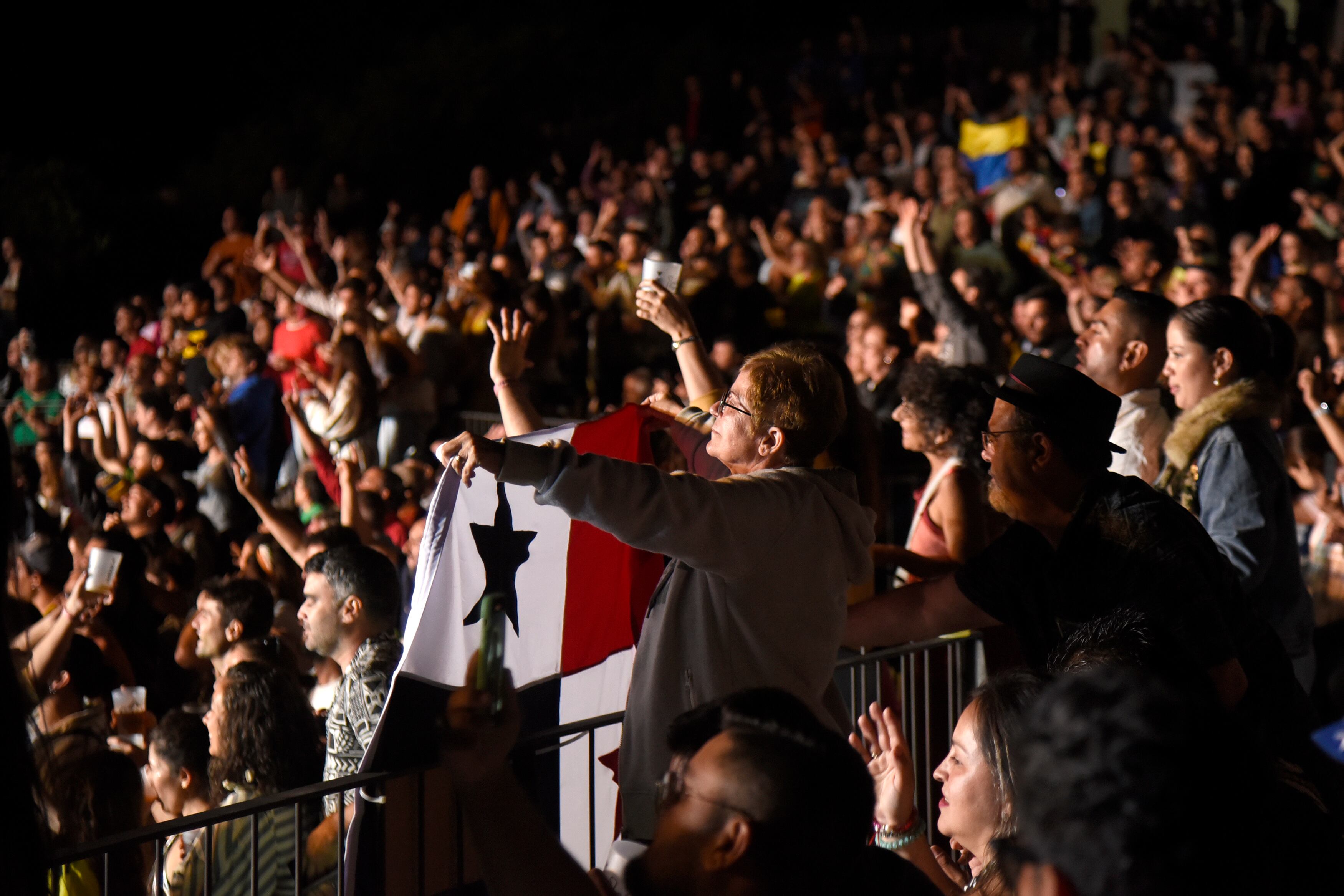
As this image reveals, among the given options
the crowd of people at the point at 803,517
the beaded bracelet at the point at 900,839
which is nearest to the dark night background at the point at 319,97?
the crowd of people at the point at 803,517

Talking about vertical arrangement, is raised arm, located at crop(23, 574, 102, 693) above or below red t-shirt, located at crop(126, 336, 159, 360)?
above

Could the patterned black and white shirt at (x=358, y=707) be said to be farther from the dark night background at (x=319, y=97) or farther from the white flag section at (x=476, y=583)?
the dark night background at (x=319, y=97)

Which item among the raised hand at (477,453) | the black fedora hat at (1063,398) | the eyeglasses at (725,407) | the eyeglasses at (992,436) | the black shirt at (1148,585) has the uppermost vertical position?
the raised hand at (477,453)

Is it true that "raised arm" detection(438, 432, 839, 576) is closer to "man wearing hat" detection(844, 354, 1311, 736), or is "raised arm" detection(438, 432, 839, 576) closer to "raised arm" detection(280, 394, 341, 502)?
"man wearing hat" detection(844, 354, 1311, 736)

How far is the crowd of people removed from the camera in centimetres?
193

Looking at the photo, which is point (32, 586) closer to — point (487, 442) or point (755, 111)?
point (487, 442)

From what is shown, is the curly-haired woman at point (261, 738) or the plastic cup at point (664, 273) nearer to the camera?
the curly-haired woman at point (261, 738)

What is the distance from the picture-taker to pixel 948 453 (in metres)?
4.50

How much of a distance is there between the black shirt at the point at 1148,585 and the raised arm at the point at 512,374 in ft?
4.05

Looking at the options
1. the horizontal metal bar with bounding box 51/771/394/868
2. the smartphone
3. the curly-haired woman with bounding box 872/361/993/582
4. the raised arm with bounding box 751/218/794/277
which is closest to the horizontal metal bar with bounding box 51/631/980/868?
the horizontal metal bar with bounding box 51/771/394/868

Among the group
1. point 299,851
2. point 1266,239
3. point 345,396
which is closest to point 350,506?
point 345,396

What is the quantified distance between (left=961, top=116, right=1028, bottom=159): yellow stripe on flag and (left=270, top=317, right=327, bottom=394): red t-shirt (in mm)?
6712

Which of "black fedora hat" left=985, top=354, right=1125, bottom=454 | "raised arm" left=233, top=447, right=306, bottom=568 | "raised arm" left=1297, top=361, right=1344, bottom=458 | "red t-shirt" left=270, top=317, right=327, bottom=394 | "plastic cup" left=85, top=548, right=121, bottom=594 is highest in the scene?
"black fedora hat" left=985, top=354, right=1125, bottom=454

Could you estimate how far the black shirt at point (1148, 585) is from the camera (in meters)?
2.86
